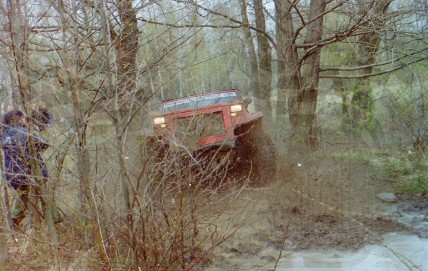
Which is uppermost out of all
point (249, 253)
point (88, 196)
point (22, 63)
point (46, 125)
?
point (22, 63)

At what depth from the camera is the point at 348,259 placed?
6.71m

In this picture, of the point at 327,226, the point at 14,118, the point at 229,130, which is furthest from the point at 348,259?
the point at 14,118

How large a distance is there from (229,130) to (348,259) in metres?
3.09

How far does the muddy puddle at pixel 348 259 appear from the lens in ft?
20.7

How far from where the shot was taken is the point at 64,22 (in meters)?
4.68

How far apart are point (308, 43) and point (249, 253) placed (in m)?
5.11

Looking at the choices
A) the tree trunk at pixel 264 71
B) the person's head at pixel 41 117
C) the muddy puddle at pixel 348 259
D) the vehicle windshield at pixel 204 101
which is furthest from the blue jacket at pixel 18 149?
the tree trunk at pixel 264 71

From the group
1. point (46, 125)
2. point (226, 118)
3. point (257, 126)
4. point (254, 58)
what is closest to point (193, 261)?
point (46, 125)

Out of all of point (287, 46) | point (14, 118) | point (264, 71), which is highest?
point (287, 46)

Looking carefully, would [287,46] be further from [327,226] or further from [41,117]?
[41,117]

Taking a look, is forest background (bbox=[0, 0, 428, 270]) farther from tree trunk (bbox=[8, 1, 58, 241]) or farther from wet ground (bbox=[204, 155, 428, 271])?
wet ground (bbox=[204, 155, 428, 271])

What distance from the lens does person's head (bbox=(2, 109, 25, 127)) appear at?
208 inches

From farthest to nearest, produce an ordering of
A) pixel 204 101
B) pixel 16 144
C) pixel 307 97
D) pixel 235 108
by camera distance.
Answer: pixel 307 97, pixel 235 108, pixel 204 101, pixel 16 144

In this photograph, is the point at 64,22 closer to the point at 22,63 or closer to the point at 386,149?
the point at 22,63
